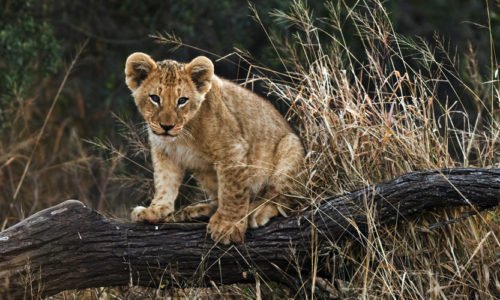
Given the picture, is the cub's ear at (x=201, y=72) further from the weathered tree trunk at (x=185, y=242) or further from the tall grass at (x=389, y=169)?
the weathered tree trunk at (x=185, y=242)

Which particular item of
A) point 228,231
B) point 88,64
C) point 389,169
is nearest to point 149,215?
point 228,231

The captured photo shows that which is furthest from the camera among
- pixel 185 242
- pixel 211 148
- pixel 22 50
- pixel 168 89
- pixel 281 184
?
pixel 22 50

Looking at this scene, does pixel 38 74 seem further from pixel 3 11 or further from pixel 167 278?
pixel 167 278

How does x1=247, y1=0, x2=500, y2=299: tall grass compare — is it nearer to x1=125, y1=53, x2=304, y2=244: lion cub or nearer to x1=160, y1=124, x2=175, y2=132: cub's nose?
x1=125, y1=53, x2=304, y2=244: lion cub

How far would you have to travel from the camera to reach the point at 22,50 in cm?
888

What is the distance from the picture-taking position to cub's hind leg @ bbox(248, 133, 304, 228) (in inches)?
233

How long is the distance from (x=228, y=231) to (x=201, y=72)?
963mm

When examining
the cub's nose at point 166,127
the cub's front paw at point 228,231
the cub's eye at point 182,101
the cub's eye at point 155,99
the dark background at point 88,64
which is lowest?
the dark background at point 88,64

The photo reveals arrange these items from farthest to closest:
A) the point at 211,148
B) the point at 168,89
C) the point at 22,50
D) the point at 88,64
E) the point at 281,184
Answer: the point at 88,64, the point at 22,50, the point at 281,184, the point at 211,148, the point at 168,89

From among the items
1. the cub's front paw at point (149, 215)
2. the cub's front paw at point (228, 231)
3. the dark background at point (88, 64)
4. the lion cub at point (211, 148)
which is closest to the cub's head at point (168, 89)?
the lion cub at point (211, 148)

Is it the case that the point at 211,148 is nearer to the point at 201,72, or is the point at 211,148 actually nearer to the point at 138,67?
the point at 201,72

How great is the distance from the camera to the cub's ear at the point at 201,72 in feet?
19.8

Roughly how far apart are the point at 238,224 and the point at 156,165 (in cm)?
72

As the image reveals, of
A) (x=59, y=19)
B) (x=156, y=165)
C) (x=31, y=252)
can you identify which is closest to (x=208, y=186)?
(x=156, y=165)
